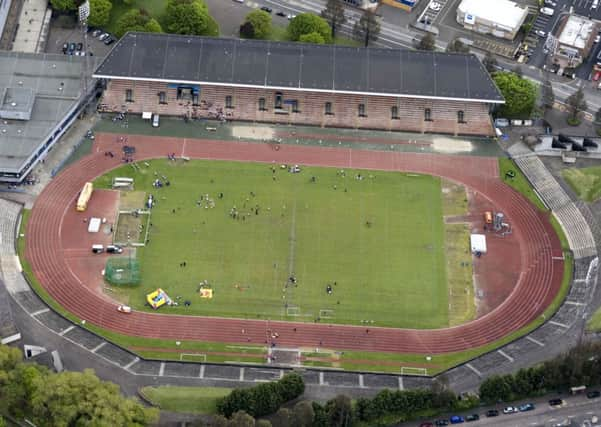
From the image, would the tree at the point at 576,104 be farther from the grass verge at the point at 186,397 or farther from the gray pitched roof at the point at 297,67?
the grass verge at the point at 186,397

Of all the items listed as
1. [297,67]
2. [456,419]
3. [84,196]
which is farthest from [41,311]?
[456,419]

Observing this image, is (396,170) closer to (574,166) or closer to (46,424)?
(574,166)

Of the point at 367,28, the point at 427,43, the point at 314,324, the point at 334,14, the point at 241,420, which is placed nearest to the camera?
the point at 241,420

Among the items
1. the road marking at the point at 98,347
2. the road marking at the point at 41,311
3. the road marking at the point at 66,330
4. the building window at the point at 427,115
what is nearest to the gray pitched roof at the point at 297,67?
the building window at the point at 427,115

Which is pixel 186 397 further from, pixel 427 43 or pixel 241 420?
pixel 427 43

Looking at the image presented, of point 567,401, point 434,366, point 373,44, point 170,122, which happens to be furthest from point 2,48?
point 567,401

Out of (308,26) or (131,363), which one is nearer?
(131,363)

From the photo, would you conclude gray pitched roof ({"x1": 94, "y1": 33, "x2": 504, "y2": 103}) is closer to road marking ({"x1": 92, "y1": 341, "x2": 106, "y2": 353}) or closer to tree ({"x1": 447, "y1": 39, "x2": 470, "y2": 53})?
tree ({"x1": 447, "y1": 39, "x2": 470, "y2": 53})
